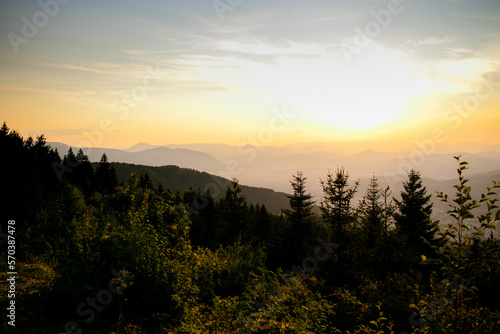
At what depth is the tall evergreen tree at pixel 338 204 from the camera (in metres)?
19.8

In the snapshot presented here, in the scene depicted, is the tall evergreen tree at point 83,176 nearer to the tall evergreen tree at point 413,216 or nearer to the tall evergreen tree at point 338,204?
the tall evergreen tree at point 338,204

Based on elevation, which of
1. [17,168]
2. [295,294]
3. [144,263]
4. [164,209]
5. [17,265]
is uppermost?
[17,168]

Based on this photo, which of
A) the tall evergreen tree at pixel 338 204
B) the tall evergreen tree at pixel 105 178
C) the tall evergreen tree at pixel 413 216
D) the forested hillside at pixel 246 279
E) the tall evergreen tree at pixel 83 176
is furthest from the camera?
the tall evergreen tree at pixel 105 178

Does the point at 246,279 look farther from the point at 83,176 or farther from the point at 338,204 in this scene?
the point at 83,176

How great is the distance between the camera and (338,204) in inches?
803

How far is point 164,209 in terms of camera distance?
11297 mm

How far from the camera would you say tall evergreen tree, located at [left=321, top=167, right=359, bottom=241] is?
1975 centimetres

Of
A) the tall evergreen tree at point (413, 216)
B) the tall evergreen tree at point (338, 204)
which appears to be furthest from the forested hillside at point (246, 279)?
the tall evergreen tree at point (413, 216)

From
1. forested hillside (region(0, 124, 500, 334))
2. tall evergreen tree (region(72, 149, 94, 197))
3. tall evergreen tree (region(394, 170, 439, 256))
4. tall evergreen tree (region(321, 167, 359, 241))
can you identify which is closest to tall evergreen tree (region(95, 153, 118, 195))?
tall evergreen tree (region(72, 149, 94, 197))

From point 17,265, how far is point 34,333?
10974mm

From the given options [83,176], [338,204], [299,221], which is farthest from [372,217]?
[83,176]

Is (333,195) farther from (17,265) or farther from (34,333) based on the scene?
(17,265)

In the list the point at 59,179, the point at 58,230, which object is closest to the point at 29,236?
the point at 58,230

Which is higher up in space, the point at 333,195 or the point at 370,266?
the point at 333,195
